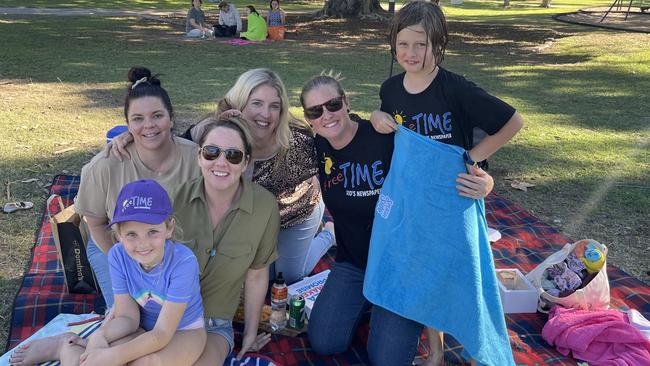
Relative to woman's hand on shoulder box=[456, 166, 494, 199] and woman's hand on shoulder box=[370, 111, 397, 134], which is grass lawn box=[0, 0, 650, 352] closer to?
woman's hand on shoulder box=[456, 166, 494, 199]

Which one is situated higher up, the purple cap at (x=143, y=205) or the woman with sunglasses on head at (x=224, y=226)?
the purple cap at (x=143, y=205)

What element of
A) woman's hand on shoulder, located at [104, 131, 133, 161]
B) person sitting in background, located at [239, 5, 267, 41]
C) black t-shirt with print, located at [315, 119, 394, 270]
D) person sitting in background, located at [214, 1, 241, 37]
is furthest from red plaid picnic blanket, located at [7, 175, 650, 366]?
person sitting in background, located at [214, 1, 241, 37]

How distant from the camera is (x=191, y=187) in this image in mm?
3143

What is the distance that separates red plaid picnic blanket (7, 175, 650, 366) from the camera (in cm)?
350

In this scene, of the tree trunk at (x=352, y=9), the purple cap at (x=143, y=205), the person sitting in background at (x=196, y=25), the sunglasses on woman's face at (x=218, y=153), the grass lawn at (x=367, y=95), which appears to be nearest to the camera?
the purple cap at (x=143, y=205)

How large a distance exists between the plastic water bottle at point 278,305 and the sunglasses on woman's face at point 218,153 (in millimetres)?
981

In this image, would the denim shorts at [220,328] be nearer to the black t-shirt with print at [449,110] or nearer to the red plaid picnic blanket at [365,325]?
the red plaid picnic blanket at [365,325]

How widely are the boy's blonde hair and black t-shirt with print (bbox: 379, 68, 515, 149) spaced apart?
18 cm

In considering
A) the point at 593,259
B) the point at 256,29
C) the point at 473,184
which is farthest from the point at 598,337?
the point at 256,29

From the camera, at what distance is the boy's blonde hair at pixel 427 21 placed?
10.1 feet

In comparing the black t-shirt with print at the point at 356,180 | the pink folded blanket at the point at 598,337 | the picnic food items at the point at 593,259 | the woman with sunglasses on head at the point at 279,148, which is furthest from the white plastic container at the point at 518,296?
the woman with sunglasses on head at the point at 279,148

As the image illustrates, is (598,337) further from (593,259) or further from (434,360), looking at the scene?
(434,360)

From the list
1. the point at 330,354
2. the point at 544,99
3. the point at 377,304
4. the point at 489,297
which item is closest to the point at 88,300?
the point at 330,354

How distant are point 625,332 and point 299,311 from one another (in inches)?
78.1
